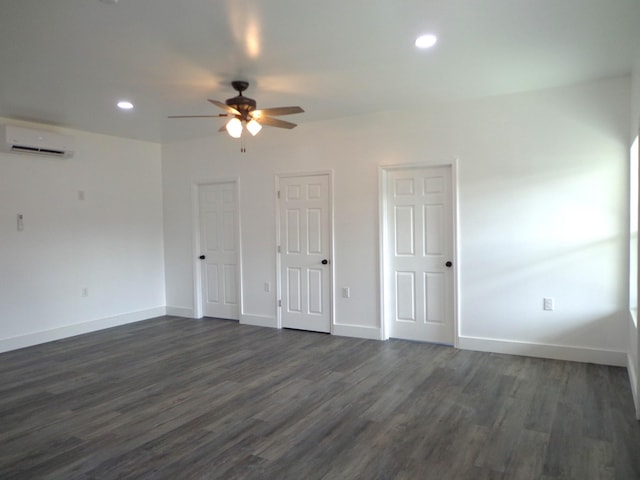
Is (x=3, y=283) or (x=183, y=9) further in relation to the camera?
(x=3, y=283)

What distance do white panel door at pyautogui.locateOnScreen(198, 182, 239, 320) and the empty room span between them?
4 centimetres

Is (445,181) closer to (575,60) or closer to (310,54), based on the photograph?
(575,60)

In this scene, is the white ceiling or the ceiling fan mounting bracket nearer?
the white ceiling

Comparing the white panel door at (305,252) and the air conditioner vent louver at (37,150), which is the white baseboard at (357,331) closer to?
the white panel door at (305,252)

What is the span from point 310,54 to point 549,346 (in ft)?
11.5

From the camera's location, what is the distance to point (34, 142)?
491 cm

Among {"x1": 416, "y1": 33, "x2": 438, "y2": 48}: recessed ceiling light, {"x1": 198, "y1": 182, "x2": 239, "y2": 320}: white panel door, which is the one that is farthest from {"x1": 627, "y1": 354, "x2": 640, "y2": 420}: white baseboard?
{"x1": 198, "y1": 182, "x2": 239, "y2": 320}: white panel door

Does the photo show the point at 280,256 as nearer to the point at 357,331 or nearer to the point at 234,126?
the point at 357,331

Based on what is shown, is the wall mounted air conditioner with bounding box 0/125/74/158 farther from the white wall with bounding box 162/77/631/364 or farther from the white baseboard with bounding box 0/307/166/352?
the white wall with bounding box 162/77/631/364

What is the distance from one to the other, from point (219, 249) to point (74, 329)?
211 centimetres

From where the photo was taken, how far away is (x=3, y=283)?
15.9 ft

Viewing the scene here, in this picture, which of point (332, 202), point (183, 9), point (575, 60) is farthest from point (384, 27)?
point (332, 202)

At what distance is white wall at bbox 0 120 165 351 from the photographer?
16.3 feet

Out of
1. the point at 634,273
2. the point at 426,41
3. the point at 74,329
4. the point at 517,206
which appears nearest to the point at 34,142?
the point at 74,329
